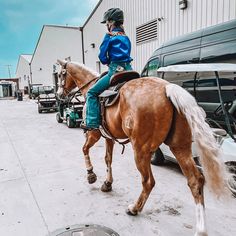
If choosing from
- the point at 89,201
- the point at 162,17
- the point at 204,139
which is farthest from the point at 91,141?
the point at 162,17

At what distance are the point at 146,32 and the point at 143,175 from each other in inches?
319

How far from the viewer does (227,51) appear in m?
3.62

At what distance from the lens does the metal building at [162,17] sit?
21.4ft

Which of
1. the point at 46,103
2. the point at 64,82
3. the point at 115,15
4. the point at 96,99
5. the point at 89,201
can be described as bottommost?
the point at 89,201

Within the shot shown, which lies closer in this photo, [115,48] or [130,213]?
[130,213]

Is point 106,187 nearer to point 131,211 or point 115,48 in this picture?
point 131,211

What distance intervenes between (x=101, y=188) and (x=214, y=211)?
151cm

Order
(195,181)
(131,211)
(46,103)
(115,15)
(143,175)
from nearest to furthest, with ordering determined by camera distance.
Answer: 1. (195,181)
2. (143,175)
3. (131,211)
4. (115,15)
5. (46,103)

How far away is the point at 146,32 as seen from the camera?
9.55 metres

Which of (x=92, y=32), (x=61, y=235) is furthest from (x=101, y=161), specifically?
(x=92, y=32)

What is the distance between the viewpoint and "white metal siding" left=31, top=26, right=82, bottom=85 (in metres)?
19.1

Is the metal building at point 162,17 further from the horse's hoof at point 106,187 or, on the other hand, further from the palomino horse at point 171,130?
the horse's hoof at point 106,187

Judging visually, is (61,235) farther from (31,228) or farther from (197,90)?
(197,90)

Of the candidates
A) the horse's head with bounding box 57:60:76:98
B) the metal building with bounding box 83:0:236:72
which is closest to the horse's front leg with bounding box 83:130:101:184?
Result: the horse's head with bounding box 57:60:76:98
